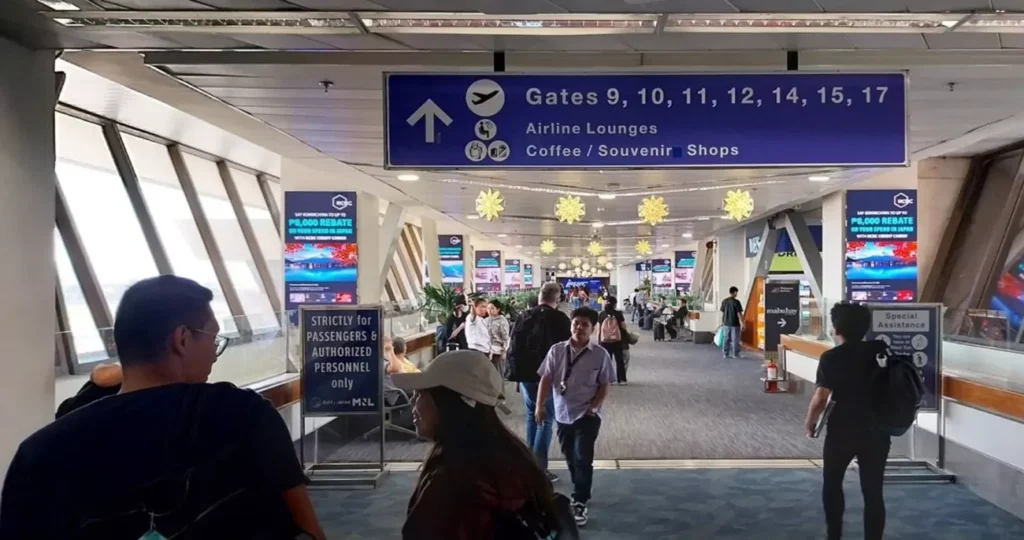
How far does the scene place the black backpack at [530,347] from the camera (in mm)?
6441

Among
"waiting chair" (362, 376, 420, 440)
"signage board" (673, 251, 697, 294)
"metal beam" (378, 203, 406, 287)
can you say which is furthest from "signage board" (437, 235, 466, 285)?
"waiting chair" (362, 376, 420, 440)

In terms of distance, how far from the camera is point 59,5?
144 inches

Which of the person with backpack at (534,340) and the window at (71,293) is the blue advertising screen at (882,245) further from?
the window at (71,293)

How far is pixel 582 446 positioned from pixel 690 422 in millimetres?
4461

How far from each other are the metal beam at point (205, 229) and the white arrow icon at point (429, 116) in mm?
7958

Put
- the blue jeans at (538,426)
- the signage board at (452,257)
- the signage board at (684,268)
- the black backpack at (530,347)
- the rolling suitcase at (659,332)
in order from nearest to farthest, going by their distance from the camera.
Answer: the blue jeans at (538,426) → the black backpack at (530,347) → the rolling suitcase at (659,332) → the signage board at (452,257) → the signage board at (684,268)

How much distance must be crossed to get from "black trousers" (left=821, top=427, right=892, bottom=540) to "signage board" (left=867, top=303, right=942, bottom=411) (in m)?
2.67

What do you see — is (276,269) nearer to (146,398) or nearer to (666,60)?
(666,60)

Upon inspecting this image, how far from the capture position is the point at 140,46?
440 cm

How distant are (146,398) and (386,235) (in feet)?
44.1

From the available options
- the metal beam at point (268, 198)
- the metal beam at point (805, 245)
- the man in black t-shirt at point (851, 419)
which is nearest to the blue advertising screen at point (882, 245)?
the metal beam at point (805, 245)

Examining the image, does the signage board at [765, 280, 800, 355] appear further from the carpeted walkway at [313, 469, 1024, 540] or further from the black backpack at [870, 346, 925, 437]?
the black backpack at [870, 346, 925, 437]

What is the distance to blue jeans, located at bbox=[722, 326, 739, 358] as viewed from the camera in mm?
18094

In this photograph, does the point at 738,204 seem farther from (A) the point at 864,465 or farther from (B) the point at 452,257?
(B) the point at 452,257
